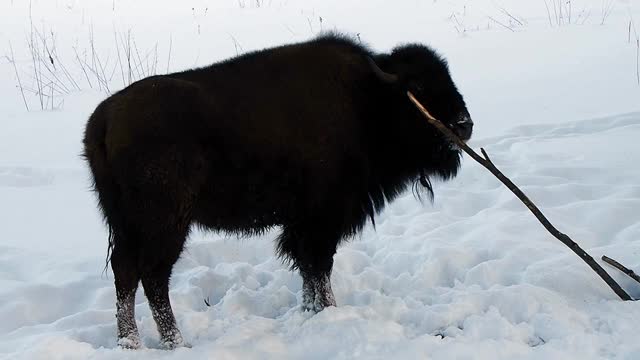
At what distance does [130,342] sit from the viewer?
318 cm

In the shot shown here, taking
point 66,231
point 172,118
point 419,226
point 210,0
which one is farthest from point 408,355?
point 210,0

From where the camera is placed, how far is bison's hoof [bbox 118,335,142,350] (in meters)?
3.17

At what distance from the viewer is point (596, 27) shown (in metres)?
9.53

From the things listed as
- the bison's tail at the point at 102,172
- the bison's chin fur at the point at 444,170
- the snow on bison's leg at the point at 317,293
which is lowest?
the snow on bison's leg at the point at 317,293

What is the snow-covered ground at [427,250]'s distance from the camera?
3.08m

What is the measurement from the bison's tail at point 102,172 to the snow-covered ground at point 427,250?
56cm

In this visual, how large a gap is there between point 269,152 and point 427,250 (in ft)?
4.12

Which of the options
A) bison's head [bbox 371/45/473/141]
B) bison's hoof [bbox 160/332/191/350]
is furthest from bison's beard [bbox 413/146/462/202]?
bison's hoof [bbox 160/332/191/350]

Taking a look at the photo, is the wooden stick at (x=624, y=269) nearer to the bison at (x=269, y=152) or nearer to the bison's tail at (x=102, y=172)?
the bison at (x=269, y=152)

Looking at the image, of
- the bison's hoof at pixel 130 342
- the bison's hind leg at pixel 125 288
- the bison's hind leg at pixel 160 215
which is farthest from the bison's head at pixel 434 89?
the bison's hoof at pixel 130 342

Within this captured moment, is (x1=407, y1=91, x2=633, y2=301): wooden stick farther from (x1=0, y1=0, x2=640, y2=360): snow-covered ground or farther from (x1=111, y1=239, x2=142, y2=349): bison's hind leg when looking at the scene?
(x1=111, y1=239, x2=142, y2=349): bison's hind leg

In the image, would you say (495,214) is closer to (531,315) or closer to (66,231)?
(531,315)

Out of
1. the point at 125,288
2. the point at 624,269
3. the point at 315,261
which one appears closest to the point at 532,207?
the point at 624,269

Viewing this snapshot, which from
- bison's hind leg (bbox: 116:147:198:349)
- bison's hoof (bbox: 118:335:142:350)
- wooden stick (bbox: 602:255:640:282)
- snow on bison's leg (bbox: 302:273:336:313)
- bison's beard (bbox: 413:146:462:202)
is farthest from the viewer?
bison's beard (bbox: 413:146:462:202)
